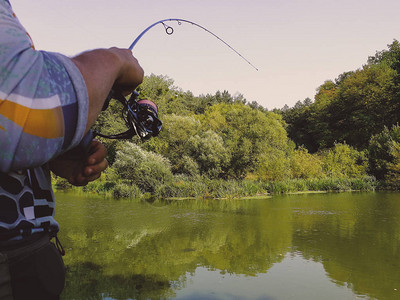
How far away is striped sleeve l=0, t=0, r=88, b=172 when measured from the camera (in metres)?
0.44

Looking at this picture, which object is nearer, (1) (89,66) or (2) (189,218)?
(1) (89,66)

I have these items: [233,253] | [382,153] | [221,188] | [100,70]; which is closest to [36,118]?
[100,70]

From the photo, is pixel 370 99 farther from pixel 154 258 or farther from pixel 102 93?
pixel 102 93

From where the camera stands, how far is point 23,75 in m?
0.45

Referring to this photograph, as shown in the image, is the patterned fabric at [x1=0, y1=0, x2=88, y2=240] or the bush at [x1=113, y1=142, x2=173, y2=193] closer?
the patterned fabric at [x1=0, y1=0, x2=88, y2=240]

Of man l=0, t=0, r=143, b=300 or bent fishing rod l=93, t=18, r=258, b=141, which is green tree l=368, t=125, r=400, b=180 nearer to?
bent fishing rod l=93, t=18, r=258, b=141

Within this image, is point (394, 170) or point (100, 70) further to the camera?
point (394, 170)

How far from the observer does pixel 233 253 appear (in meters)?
5.93

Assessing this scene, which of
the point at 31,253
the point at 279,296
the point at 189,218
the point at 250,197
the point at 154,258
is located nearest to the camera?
the point at 31,253

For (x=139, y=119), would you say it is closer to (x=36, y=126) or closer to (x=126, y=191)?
(x=36, y=126)

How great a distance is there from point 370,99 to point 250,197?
20706mm

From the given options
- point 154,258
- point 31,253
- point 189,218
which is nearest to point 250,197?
point 189,218

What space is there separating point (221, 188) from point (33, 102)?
1410cm

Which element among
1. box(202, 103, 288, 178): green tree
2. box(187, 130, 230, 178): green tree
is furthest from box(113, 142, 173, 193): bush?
box(202, 103, 288, 178): green tree
